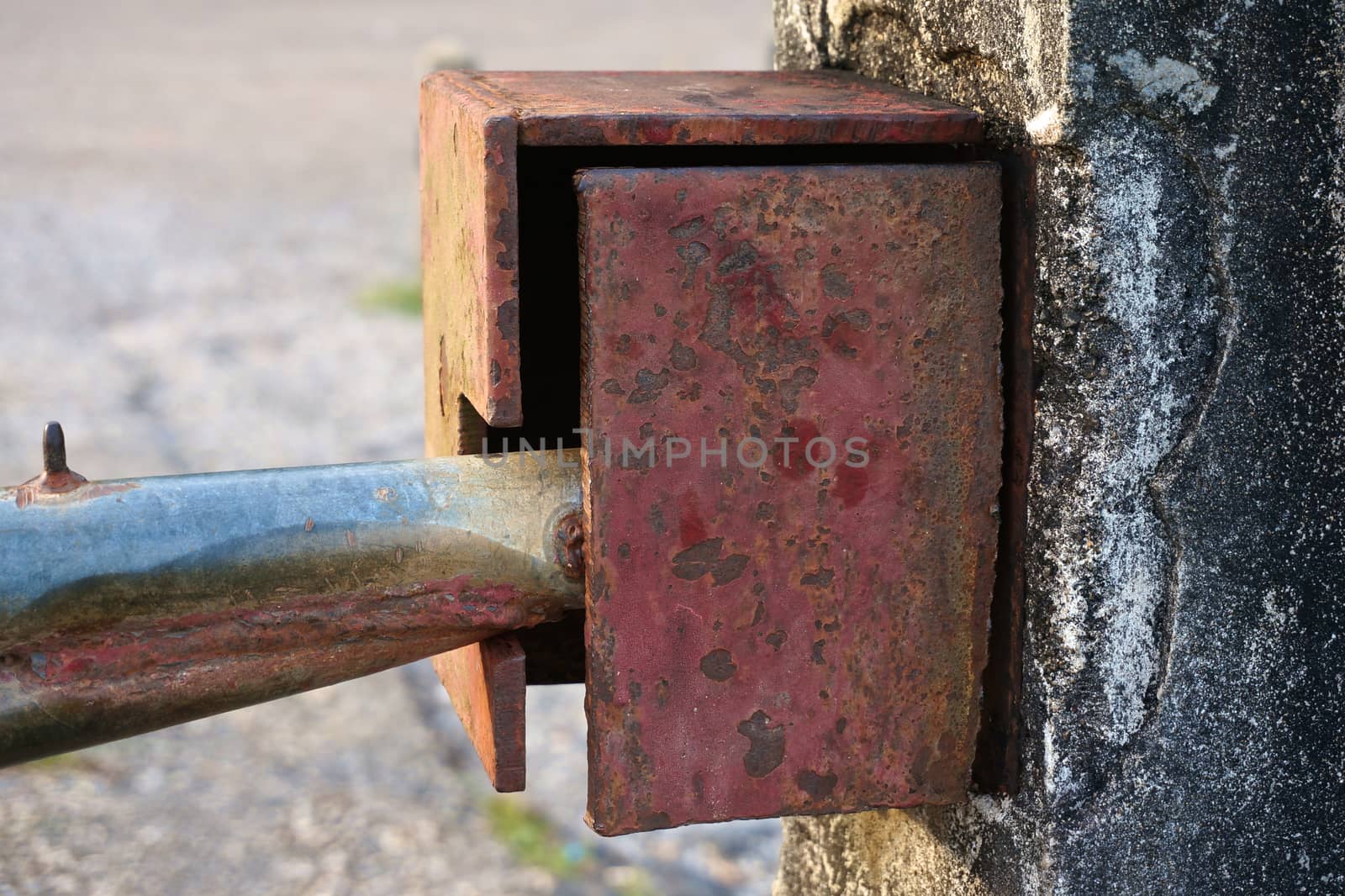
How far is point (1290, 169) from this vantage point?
1019 mm

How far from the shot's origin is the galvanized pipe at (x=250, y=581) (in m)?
0.93

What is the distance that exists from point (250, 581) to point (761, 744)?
1.42 feet

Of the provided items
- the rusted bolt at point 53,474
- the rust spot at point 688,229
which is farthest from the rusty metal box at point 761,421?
the rusted bolt at point 53,474

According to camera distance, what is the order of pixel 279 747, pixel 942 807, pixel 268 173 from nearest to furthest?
1. pixel 942 807
2. pixel 279 747
3. pixel 268 173

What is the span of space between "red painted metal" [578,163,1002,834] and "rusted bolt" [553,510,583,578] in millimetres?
42

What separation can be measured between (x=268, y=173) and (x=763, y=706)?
10.1 metres

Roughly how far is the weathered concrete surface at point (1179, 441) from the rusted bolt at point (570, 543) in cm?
38

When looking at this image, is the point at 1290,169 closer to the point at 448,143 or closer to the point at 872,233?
the point at 872,233

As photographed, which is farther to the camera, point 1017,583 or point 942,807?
point 942,807

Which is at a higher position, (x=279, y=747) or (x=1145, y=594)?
(x=1145, y=594)

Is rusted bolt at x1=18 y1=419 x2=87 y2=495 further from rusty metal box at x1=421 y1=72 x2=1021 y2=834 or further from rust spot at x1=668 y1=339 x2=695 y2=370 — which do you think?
rust spot at x1=668 y1=339 x2=695 y2=370

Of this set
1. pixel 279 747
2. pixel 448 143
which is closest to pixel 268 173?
pixel 279 747

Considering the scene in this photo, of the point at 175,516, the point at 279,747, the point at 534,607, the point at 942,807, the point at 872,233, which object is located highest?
the point at 872,233

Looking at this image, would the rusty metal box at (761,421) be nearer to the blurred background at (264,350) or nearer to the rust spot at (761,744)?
the rust spot at (761,744)
